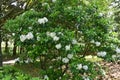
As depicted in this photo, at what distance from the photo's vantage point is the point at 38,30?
23.9 ft

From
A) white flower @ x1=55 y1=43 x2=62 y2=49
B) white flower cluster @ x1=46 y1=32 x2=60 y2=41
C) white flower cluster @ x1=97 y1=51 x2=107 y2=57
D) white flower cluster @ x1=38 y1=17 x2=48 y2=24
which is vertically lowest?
white flower cluster @ x1=97 y1=51 x2=107 y2=57

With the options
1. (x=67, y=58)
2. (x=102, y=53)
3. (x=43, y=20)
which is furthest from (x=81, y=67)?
(x=43, y=20)

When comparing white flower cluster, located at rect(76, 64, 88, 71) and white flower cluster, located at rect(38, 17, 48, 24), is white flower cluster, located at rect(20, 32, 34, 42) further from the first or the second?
white flower cluster, located at rect(76, 64, 88, 71)

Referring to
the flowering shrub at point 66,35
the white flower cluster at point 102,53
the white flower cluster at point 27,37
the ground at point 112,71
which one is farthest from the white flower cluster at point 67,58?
the ground at point 112,71

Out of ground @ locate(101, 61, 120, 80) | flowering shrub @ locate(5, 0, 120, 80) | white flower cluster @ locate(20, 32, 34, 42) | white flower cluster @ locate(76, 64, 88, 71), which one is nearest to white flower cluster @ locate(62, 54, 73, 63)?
flowering shrub @ locate(5, 0, 120, 80)

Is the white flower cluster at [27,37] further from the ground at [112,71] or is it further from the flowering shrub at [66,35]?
the ground at [112,71]

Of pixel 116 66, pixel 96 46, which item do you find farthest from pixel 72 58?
pixel 116 66

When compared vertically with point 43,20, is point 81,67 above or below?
below

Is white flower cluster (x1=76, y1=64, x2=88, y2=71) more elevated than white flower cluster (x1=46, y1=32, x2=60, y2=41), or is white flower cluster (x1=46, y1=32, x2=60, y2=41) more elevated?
white flower cluster (x1=46, y1=32, x2=60, y2=41)

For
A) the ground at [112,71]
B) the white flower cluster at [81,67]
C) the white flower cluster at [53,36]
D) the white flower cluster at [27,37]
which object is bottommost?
the ground at [112,71]

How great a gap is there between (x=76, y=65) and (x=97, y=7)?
154 cm

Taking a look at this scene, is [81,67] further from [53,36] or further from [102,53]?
[53,36]

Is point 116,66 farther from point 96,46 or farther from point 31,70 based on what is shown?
point 96,46

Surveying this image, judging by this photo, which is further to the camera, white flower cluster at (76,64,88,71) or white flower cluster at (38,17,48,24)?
white flower cluster at (38,17,48,24)
